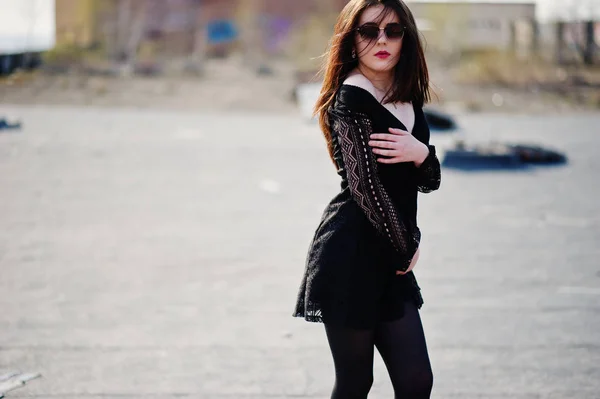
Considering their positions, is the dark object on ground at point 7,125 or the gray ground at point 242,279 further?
the dark object on ground at point 7,125

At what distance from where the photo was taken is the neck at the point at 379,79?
2.79m

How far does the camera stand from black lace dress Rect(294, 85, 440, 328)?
8.51 feet

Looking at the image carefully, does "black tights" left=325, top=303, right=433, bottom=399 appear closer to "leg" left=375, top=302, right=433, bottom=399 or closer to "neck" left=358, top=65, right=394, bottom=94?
"leg" left=375, top=302, right=433, bottom=399

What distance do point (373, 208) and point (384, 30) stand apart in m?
0.60

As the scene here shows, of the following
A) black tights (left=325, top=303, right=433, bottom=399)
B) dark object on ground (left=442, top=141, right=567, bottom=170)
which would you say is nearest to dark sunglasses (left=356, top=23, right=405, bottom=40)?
black tights (left=325, top=303, right=433, bottom=399)

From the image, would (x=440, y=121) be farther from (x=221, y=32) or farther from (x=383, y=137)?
(x=221, y=32)

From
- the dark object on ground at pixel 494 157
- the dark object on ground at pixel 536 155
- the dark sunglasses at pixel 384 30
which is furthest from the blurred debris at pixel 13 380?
the dark object on ground at pixel 536 155

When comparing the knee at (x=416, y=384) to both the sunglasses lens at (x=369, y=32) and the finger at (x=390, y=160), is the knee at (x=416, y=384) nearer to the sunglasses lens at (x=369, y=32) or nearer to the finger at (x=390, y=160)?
the finger at (x=390, y=160)

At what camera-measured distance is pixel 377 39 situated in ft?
8.92

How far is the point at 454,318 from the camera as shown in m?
5.66

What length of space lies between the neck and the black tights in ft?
2.39

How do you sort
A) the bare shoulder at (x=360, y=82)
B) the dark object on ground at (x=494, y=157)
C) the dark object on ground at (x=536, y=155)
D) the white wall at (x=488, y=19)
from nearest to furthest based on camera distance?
1. the bare shoulder at (x=360, y=82)
2. the dark object on ground at (x=494, y=157)
3. the dark object on ground at (x=536, y=155)
4. the white wall at (x=488, y=19)

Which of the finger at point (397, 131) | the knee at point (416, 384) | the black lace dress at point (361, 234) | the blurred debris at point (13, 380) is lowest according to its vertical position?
the blurred debris at point (13, 380)

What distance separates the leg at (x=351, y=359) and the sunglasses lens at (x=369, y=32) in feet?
3.15
